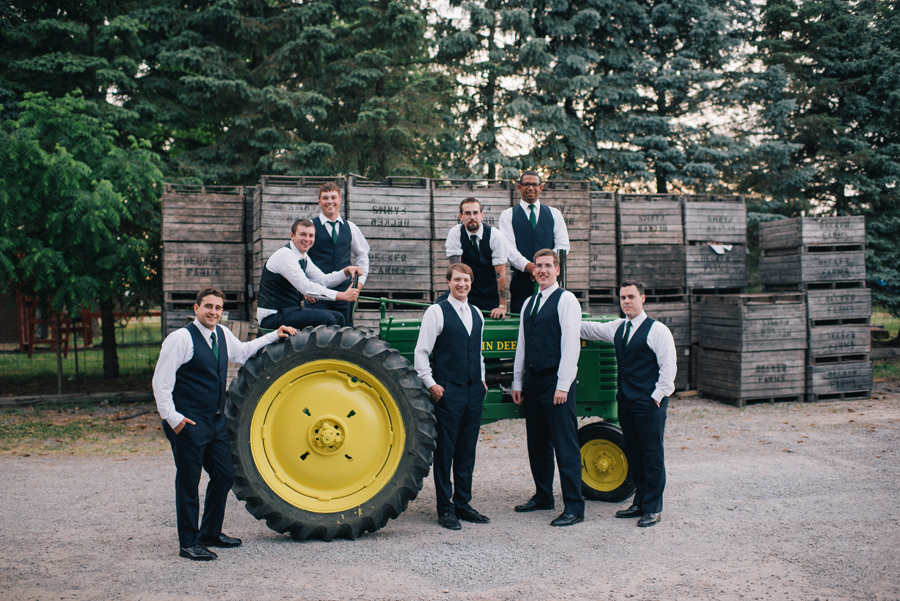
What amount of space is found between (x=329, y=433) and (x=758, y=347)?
7.84 m

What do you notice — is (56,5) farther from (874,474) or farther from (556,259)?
(874,474)

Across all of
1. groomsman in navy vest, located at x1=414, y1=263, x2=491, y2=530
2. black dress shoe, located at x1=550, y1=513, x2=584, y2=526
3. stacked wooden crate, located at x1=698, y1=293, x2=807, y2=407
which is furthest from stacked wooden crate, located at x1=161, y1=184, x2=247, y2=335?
stacked wooden crate, located at x1=698, y1=293, x2=807, y2=407

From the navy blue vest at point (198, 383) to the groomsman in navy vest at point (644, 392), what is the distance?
299 cm

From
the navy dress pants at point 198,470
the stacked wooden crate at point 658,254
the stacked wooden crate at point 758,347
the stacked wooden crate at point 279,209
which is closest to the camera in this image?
the navy dress pants at point 198,470

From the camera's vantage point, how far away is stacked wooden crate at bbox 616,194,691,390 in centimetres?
1114

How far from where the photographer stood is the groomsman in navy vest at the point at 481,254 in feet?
20.0

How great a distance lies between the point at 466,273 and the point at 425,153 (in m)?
12.2

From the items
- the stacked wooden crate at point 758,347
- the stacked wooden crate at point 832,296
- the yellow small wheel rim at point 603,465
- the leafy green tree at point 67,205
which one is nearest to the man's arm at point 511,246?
the yellow small wheel rim at point 603,465

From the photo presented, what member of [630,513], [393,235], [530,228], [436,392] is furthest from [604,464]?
[393,235]

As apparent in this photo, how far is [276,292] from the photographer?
5465mm

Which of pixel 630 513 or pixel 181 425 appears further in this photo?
pixel 630 513

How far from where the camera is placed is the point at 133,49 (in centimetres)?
1357

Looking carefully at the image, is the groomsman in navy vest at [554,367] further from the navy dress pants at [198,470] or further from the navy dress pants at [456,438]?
the navy dress pants at [198,470]

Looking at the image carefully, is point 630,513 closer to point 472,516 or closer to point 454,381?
point 472,516
